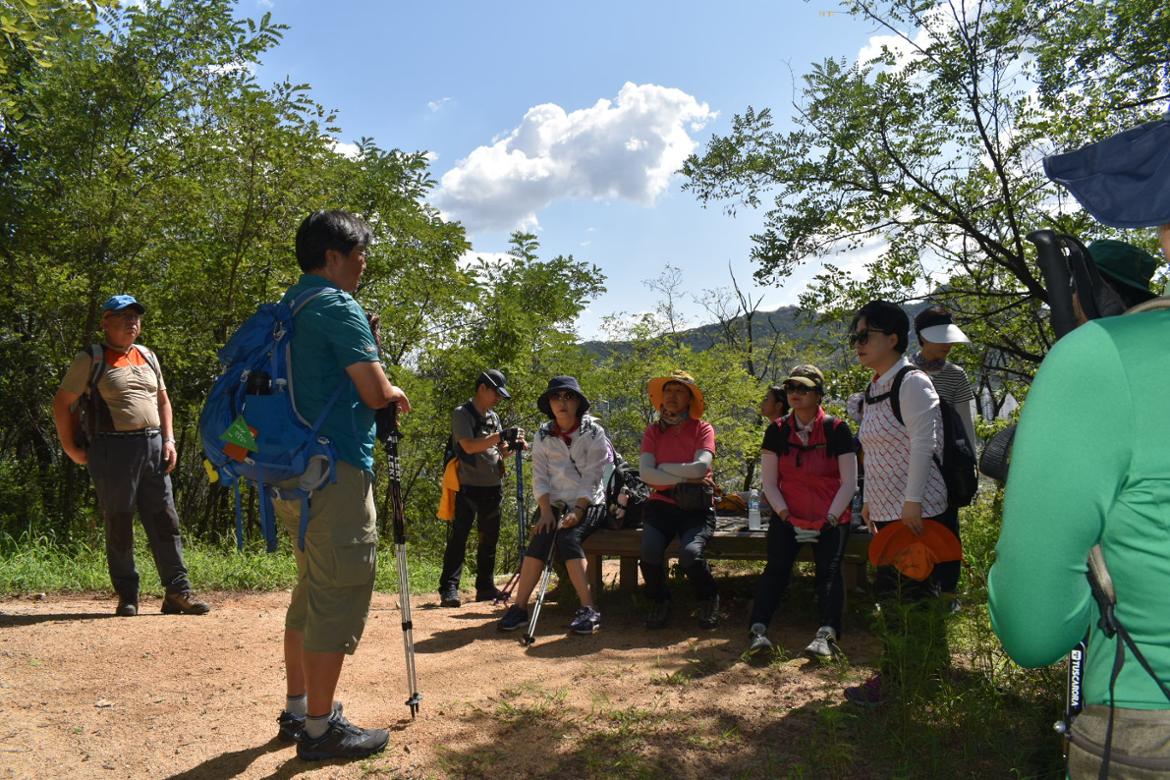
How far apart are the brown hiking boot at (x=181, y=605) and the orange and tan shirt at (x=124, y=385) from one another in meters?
1.26

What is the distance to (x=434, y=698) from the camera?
13.8 ft

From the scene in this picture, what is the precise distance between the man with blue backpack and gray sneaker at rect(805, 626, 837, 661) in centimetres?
265

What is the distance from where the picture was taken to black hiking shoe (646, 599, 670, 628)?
221 inches

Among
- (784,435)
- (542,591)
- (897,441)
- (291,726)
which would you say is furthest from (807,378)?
(291,726)

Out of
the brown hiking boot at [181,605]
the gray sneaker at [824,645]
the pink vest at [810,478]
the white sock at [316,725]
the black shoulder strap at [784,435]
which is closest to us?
the white sock at [316,725]

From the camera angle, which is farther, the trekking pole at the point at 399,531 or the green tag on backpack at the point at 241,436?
the trekking pole at the point at 399,531

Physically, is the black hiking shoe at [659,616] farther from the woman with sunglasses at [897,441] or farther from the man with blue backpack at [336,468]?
the man with blue backpack at [336,468]

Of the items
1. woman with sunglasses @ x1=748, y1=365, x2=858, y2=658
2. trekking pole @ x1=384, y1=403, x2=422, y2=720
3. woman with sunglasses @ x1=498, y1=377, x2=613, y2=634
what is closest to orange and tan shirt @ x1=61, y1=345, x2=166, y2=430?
woman with sunglasses @ x1=498, y1=377, x2=613, y2=634

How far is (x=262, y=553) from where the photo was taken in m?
8.60

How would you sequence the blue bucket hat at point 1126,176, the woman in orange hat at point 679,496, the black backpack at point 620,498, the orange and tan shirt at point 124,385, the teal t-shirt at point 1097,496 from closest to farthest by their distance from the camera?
the teal t-shirt at point 1097,496 < the blue bucket hat at point 1126,176 < the orange and tan shirt at point 124,385 < the woman in orange hat at point 679,496 < the black backpack at point 620,498

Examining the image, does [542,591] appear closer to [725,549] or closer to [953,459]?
[725,549]

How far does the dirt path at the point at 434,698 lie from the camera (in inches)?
136

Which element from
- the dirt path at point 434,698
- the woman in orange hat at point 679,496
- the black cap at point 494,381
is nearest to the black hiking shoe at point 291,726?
the dirt path at point 434,698

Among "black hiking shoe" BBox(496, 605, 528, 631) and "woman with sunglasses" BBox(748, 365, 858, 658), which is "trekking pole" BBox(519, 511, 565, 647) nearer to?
"black hiking shoe" BBox(496, 605, 528, 631)
